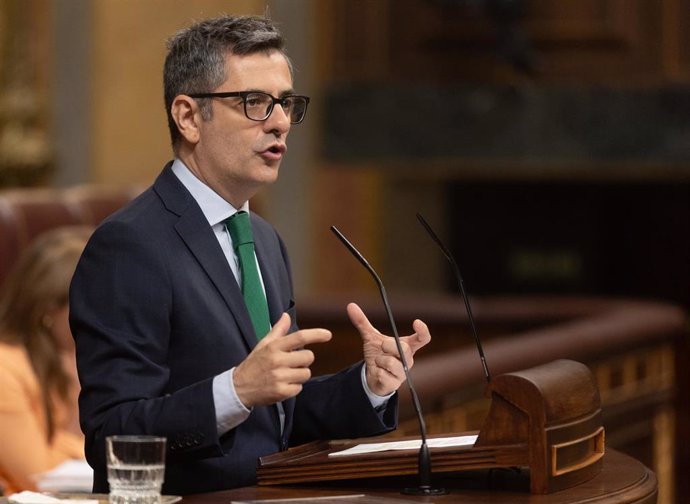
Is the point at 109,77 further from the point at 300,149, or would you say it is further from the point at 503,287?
the point at 503,287

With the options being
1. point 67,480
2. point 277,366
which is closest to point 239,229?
point 277,366

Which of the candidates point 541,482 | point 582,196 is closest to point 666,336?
point 582,196

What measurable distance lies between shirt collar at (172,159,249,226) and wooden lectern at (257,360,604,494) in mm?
362

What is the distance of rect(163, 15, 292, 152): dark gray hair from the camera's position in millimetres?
1949

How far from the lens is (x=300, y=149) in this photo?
716cm

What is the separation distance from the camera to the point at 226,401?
5.84 ft

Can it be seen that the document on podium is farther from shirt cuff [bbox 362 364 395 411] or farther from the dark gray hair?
the dark gray hair

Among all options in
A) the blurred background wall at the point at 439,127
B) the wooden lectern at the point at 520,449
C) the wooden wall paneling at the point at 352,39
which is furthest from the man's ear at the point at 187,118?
the wooden wall paneling at the point at 352,39

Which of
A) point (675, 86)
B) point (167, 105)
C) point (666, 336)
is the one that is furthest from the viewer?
point (675, 86)

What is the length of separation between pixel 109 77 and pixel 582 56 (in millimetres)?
2573

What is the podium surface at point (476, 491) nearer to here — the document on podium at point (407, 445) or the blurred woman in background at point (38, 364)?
the document on podium at point (407, 445)

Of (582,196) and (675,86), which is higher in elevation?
(675,86)

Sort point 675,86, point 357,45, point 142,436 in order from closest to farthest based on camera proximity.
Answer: point 142,436
point 675,86
point 357,45

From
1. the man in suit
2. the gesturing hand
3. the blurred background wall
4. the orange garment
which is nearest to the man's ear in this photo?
the man in suit
